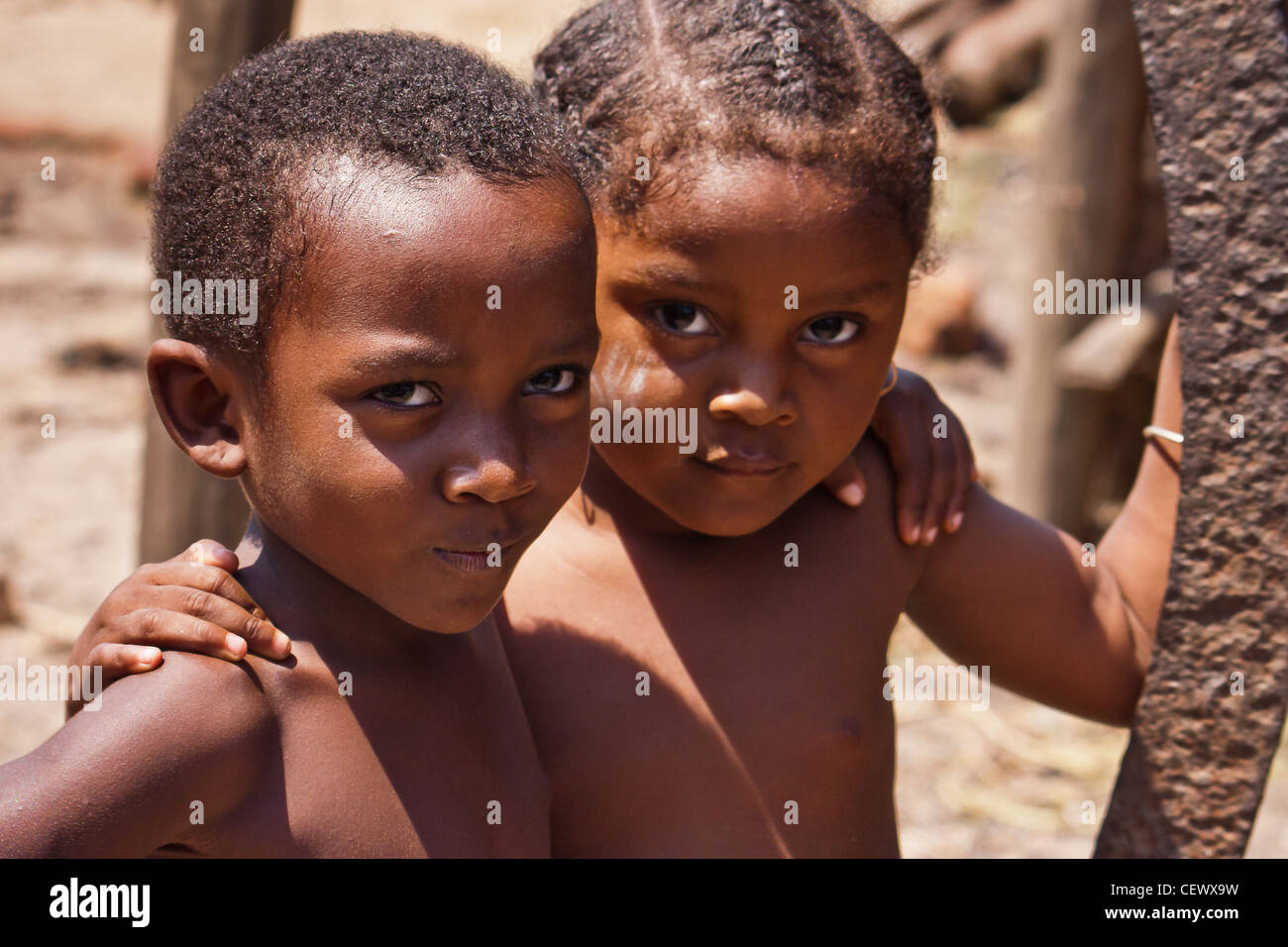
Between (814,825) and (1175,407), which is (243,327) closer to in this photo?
(814,825)

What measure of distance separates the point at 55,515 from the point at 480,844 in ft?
15.8

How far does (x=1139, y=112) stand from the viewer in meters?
4.70

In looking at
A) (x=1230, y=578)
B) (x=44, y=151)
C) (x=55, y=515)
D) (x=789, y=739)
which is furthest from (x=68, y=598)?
(x=44, y=151)

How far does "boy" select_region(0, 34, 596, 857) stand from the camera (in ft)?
4.37

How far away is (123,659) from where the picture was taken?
136cm

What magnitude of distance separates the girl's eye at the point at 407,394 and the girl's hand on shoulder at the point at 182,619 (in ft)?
0.83

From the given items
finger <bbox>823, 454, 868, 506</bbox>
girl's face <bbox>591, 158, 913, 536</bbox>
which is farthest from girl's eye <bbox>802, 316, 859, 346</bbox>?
finger <bbox>823, 454, 868, 506</bbox>

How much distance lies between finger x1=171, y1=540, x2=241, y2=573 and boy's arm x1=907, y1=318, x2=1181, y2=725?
38.2 inches

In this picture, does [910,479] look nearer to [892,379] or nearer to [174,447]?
[892,379]

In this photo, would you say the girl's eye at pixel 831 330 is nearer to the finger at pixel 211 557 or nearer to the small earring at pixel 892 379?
the small earring at pixel 892 379

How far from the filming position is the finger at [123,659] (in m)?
1.35

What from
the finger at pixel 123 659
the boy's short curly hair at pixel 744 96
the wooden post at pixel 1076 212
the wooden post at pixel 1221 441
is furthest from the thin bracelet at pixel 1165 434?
the wooden post at pixel 1076 212

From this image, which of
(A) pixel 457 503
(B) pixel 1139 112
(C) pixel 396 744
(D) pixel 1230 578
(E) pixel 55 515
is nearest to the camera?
(A) pixel 457 503

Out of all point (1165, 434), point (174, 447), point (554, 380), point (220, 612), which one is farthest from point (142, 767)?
point (174, 447)
